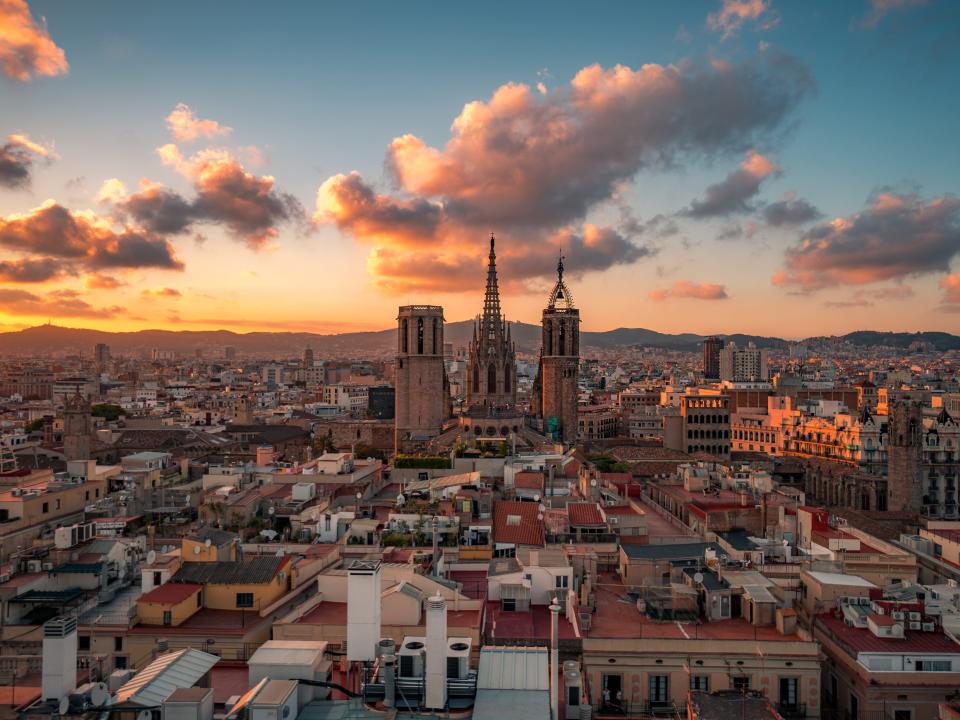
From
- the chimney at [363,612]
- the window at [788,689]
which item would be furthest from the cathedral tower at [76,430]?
the window at [788,689]

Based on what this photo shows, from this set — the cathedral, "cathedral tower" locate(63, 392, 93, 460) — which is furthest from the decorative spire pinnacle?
"cathedral tower" locate(63, 392, 93, 460)

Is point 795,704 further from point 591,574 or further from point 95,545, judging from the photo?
point 95,545

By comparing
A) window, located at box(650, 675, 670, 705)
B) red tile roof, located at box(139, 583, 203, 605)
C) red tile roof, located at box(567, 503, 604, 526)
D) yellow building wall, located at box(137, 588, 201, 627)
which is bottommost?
window, located at box(650, 675, 670, 705)

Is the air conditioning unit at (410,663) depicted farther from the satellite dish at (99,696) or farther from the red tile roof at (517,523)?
the red tile roof at (517,523)

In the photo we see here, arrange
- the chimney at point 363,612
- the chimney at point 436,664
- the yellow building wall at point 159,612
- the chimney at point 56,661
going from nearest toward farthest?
the chimney at point 56,661 → the chimney at point 436,664 → the chimney at point 363,612 → the yellow building wall at point 159,612

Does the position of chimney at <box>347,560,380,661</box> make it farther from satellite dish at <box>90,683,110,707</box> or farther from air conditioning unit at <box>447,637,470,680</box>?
satellite dish at <box>90,683,110,707</box>

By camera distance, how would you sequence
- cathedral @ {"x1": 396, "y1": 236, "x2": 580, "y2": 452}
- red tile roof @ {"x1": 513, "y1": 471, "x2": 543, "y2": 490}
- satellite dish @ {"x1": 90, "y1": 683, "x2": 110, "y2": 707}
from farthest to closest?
cathedral @ {"x1": 396, "y1": 236, "x2": 580, "y2": 452}
red tile roof @ {"x1": 513, "y1": 471, "x2": 543, "y2": 490}
satellite dish @ {"x1": 90, "y1": 683, "x2": 110, "y2": 707}

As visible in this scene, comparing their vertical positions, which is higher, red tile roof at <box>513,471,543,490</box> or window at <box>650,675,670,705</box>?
red tile roof at <box>513,471,543,490</box>
